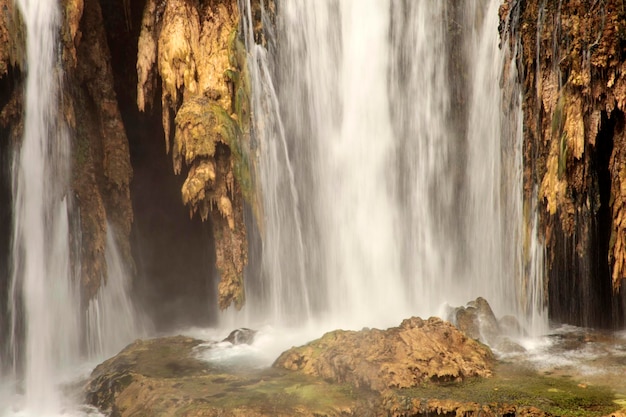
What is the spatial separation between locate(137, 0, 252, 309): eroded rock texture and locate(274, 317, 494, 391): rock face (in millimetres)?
2685

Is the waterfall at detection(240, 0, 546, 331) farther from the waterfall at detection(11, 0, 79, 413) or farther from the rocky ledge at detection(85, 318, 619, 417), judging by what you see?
the waterfall at detection(11, 0, 79, 413)

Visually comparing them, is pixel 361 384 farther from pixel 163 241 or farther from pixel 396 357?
pixel 163 241

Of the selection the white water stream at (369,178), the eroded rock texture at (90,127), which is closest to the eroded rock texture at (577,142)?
the white water stream at (369,178)

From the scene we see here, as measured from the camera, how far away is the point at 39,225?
10273mm

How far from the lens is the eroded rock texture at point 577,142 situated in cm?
859

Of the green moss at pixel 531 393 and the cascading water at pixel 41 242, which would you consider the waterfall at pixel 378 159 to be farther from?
the green moss at pixel 531 393

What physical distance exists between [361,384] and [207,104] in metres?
5.47

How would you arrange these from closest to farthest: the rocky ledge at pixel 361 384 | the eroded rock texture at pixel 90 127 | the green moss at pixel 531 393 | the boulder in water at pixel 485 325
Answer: the green moss at pixel 531 393
the rocky ledge at pixel 361 384
the boulder in water at pixel 485 325
the eroded rock texture at pixel 90 127

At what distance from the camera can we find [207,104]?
10336 mm

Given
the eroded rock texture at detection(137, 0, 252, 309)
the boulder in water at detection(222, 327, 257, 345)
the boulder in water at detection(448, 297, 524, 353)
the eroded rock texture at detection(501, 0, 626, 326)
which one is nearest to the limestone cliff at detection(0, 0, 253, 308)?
the eroded rock texture at detection(137, 0, 252, 309)

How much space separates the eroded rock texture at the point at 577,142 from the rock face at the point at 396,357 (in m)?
2.63

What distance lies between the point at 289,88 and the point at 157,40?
9.13 feet

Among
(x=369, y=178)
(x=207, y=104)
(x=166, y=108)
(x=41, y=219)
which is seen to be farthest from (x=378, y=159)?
(x=41, y=219)

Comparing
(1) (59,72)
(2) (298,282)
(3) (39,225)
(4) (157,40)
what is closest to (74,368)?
(3) (39,225)
